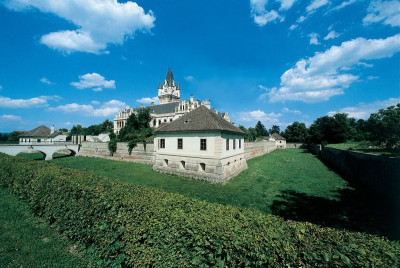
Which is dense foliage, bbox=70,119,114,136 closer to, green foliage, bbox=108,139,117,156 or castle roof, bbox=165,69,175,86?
castle roof, bbox=165,69,175,86

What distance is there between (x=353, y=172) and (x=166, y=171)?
19.4 meters

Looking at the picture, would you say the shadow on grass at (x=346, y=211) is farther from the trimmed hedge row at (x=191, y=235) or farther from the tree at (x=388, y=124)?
the tree at (x=388, y=124)

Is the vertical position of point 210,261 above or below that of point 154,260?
above

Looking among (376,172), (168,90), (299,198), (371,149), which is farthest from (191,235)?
(168,90)

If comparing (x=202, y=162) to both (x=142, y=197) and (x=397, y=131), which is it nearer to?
(x=142, y=197)

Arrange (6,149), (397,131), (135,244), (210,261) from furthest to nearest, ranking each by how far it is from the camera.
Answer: (6,149)
(397,131)
(135,244)
(210,261)

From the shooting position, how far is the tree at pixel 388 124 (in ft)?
53.5

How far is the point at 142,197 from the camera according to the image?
481 centimetres

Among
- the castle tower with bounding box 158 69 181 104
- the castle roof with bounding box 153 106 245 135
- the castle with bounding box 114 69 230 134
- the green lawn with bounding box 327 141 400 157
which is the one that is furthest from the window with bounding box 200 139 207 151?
Result: the castle tower with bounding box 158 69 181 104

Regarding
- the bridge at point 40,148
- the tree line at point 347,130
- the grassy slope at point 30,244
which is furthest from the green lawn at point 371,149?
the bridge at point 40,148

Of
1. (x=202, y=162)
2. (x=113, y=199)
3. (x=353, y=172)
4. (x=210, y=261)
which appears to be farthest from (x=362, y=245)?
(x=353, y=172)

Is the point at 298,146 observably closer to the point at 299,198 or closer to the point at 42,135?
the point at 299,198

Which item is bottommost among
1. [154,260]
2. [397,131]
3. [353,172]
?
[353,172]

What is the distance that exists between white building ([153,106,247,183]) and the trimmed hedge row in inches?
426
